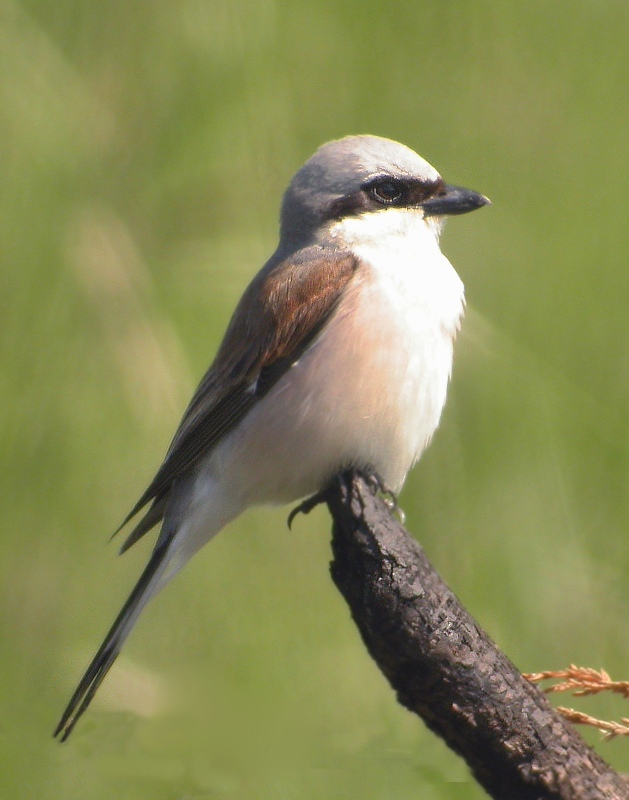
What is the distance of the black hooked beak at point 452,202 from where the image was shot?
2289 millimetres

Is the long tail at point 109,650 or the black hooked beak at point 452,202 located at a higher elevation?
the black hooked beak at point 452,202

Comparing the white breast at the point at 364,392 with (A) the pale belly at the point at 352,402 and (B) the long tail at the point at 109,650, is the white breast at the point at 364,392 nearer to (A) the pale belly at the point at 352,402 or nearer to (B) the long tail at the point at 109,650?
(A) the pale belly at the point at 352,402

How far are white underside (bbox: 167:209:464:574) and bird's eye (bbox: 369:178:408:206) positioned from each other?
64 mm

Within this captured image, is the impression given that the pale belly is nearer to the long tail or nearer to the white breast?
the white breast

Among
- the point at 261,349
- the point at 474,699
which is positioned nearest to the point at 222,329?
the point at 261,349

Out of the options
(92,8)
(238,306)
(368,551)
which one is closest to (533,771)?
(368,551)

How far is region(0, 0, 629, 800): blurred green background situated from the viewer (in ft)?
7.92

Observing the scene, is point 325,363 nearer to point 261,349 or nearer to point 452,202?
point 261,349

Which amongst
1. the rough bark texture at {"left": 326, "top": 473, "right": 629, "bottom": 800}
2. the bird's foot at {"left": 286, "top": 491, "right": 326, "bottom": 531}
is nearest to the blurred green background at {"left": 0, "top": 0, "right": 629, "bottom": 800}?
the bird's foot at {"left": 286, "top": 491, "right": 326, "bottom": 531}

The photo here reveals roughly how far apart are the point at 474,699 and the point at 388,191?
4.44 feet

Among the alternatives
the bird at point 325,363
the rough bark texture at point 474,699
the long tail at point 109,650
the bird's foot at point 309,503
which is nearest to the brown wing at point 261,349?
the bird at point 325,363

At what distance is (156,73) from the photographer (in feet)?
8.52

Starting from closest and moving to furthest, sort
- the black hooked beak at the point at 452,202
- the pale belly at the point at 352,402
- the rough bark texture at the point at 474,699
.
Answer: the rough bark texture at the point at 474,699
the pale belly at the point at 352,402
the black hooked beak at the point at 452,202

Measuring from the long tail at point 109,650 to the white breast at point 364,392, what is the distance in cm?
29
